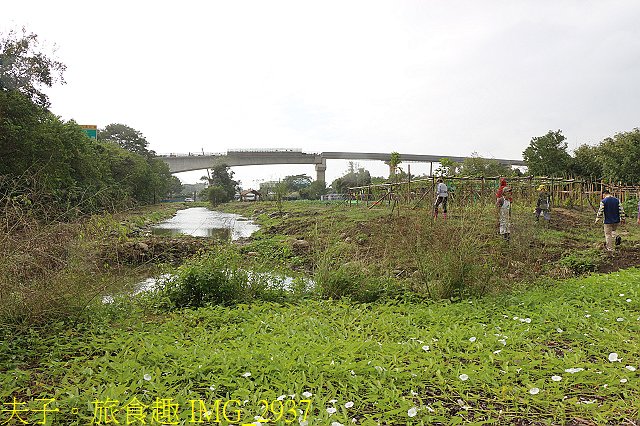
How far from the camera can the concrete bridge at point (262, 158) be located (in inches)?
2111

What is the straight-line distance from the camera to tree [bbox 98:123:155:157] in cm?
5641

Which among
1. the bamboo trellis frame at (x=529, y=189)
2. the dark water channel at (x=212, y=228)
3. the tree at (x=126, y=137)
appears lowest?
the dark water channel at (x=212, y=228)

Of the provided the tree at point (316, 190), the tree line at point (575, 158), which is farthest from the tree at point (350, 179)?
the tree line at point (575, 158)

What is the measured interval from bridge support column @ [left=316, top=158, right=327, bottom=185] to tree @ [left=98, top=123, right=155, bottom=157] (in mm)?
20668

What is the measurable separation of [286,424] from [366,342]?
1.58 m

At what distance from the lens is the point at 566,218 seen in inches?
709

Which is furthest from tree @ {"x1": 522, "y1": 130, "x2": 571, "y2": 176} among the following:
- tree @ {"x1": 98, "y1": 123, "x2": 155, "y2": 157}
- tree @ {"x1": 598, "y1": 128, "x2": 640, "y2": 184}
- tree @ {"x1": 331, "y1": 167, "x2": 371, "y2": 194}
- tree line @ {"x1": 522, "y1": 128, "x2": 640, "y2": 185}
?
tree @ {"x1": 98, "y1": 123, "x2": 155, "y2": 157}

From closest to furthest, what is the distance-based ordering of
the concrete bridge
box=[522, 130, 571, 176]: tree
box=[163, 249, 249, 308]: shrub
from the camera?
1. box=[163, 249, 249, 308]: shrub
2. box=[522, 130, 571, 176]: tree
3. the concrete bridge

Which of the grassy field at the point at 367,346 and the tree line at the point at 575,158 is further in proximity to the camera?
the tree line at the point at 575,158

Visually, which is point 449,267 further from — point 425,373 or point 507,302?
point 425,373

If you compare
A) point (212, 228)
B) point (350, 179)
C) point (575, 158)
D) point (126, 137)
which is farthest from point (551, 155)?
point (126, 137)

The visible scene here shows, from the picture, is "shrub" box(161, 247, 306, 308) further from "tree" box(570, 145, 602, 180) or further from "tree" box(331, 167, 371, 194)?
"tree" box(331, 167, 371, 194)

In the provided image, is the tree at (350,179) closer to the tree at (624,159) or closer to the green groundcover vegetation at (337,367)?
the tree at (624,159)

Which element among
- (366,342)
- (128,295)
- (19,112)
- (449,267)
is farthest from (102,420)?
(19,112)
